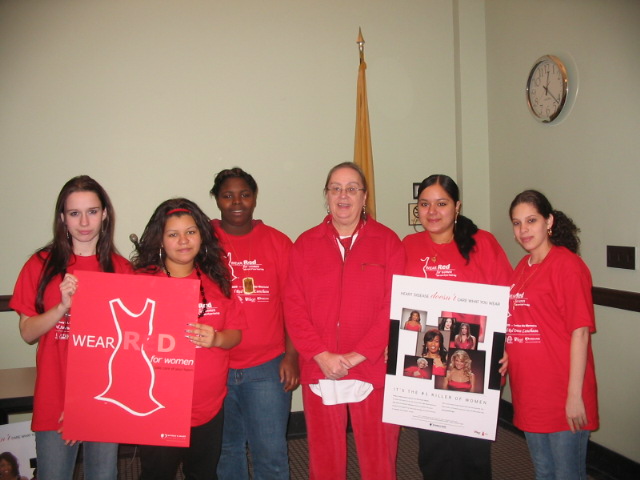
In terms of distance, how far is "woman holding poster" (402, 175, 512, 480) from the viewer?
2.03m

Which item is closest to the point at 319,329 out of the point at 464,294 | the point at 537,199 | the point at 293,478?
the point at 464,294

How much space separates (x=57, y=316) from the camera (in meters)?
1.62

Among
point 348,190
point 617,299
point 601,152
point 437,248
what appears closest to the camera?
point 348,190

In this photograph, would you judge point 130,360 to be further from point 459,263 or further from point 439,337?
point 459,263

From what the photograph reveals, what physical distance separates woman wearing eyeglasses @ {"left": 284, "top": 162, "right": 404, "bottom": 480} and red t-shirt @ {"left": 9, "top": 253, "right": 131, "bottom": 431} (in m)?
0.94

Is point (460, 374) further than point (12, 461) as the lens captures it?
No

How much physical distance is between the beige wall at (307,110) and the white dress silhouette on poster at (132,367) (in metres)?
1.79

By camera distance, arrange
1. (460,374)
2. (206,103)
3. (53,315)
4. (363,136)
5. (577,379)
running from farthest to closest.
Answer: (363,136)
(206,103)
(460,374)
(577,379)
(53,315)

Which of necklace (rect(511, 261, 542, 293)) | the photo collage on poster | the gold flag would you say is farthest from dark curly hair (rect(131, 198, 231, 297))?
the gold flag

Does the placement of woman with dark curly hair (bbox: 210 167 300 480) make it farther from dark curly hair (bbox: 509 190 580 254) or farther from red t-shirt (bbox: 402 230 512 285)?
dark curly hair (bbox: 509 190 580 254)

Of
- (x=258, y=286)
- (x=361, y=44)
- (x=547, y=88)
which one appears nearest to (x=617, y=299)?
(x=547, y=88)

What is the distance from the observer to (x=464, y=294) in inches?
73.1

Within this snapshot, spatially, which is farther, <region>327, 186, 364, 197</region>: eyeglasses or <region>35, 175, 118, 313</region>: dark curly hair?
<region>327, 186, 364, 197</region>: eyeglasses

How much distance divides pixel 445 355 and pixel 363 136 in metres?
2.11
